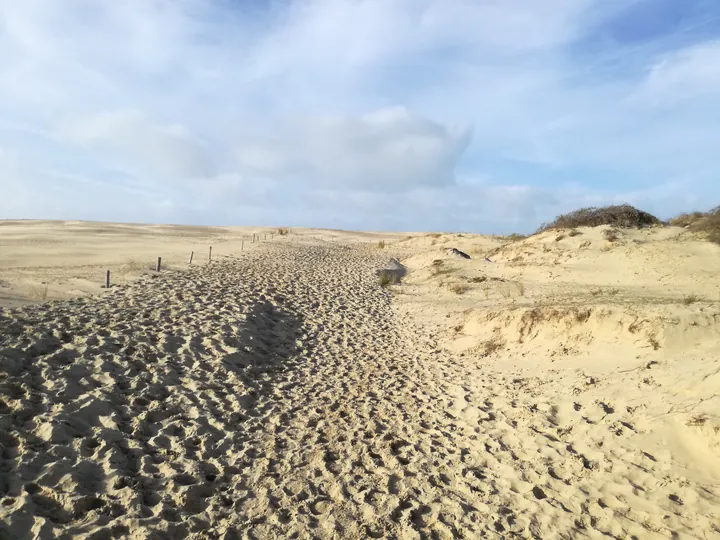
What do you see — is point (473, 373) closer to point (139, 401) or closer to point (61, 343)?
point (139, 401)

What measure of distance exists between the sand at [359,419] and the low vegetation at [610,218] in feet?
31.6

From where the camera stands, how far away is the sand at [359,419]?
425 centimetres

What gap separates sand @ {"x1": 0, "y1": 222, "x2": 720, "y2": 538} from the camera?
4.25 meters

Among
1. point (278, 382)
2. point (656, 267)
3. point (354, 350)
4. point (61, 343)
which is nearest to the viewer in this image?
point (61, 343)

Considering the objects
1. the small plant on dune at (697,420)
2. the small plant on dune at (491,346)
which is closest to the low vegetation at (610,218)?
the small plant on dune at (491,346)

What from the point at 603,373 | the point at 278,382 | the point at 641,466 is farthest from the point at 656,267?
the point at 278,382

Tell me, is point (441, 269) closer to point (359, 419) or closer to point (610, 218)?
point (610, 218)

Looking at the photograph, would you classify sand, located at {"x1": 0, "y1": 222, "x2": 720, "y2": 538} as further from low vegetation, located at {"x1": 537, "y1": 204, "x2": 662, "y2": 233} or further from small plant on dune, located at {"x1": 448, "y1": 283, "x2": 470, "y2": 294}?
low vegetation, located at {"x1": 537, "y1": 204, "x2": 662, "y2": 233}

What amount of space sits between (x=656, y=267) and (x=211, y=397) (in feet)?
43.6

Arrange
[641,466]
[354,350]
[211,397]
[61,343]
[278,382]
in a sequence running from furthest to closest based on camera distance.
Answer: [354,350]
[278,382]
[61,343]
[211,397]
[641,466]

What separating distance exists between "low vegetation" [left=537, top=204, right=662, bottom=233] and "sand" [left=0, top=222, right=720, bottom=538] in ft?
31.6

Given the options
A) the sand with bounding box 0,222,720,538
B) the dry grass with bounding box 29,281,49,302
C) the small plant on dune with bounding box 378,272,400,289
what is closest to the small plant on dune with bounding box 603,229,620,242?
the sand with bounding box 0,222,720,538

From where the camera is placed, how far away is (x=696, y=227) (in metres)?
16.5

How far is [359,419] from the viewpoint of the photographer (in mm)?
6543
